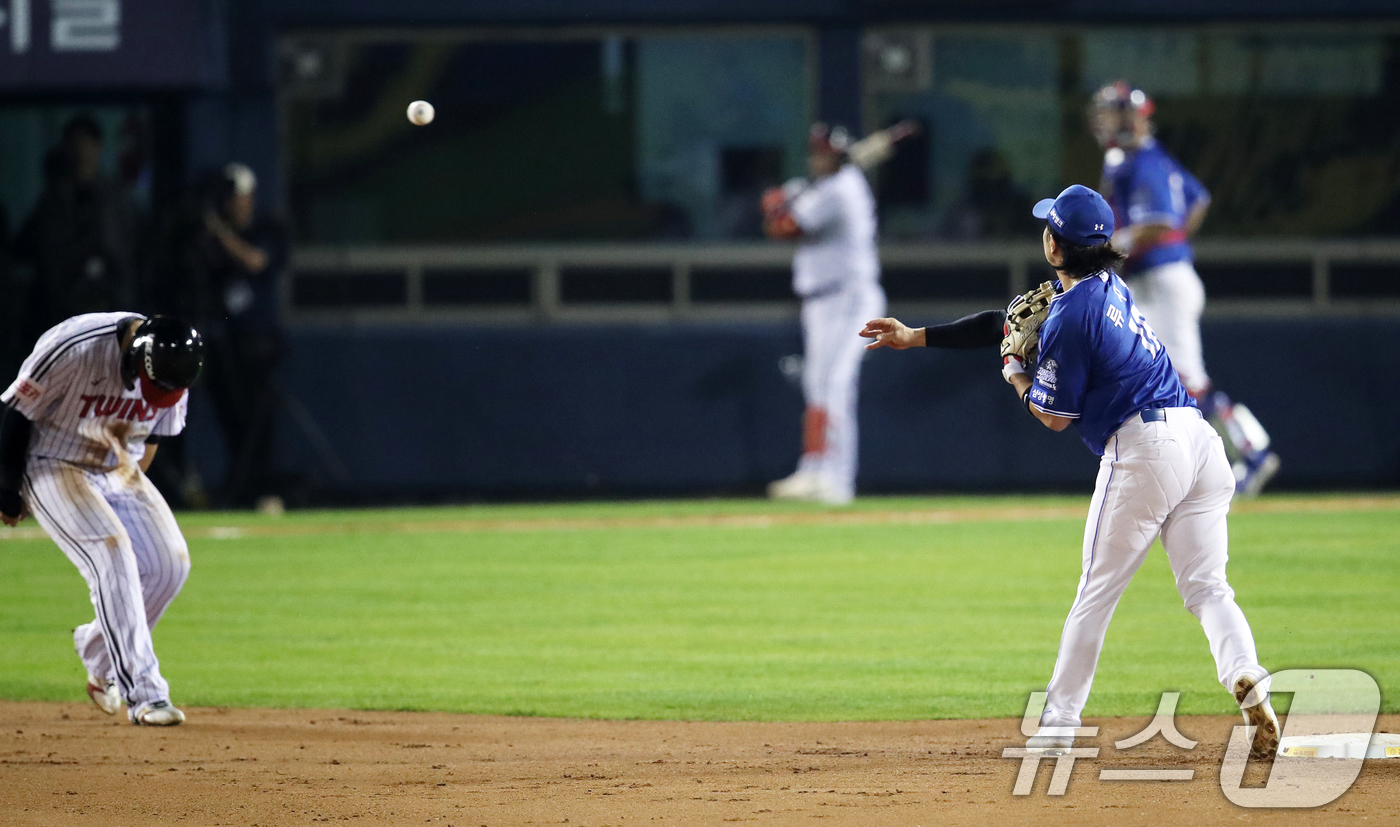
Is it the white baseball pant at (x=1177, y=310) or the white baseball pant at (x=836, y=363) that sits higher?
the white baseball pant at (x=1177, y=310)

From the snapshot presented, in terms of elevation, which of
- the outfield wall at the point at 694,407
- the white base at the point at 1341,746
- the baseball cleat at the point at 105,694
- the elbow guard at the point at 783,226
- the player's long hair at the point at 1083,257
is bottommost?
the outfield wall at the point at 694,407

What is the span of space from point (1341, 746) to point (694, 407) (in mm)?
9887

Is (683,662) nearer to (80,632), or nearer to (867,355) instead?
(80,632)

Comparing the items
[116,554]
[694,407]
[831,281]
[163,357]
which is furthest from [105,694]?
[694,407]

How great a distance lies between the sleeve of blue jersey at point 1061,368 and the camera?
5957 millimetres

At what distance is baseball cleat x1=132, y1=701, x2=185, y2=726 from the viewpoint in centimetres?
700

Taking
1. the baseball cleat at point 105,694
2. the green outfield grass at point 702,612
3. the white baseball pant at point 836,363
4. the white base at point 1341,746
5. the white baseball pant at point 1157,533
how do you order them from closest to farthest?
the white baseball pant at point 1157,533 → the white base at point 1341,746 → the baseball cleat at point 105,694 → the green outfield grass at point 702,612 → the white baseball pant at point 836,363

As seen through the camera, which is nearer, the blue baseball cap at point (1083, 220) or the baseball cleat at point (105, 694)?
the blue baseball cap at point (1083, 220)

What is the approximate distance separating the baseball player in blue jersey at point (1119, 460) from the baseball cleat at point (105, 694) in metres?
3.38

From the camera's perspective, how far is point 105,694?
7.26 metres

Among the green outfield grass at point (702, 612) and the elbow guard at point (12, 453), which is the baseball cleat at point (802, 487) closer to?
the green outfield grass at point (702, 612)

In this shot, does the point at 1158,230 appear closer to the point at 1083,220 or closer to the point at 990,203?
the point at 990,203

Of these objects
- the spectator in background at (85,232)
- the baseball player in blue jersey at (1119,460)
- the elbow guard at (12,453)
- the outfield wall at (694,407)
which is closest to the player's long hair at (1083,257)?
the baseball player in blue jersey at (1119,460)

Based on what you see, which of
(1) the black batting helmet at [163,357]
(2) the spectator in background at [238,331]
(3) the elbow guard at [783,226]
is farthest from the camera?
(2) the spectator in background at [238,331]
